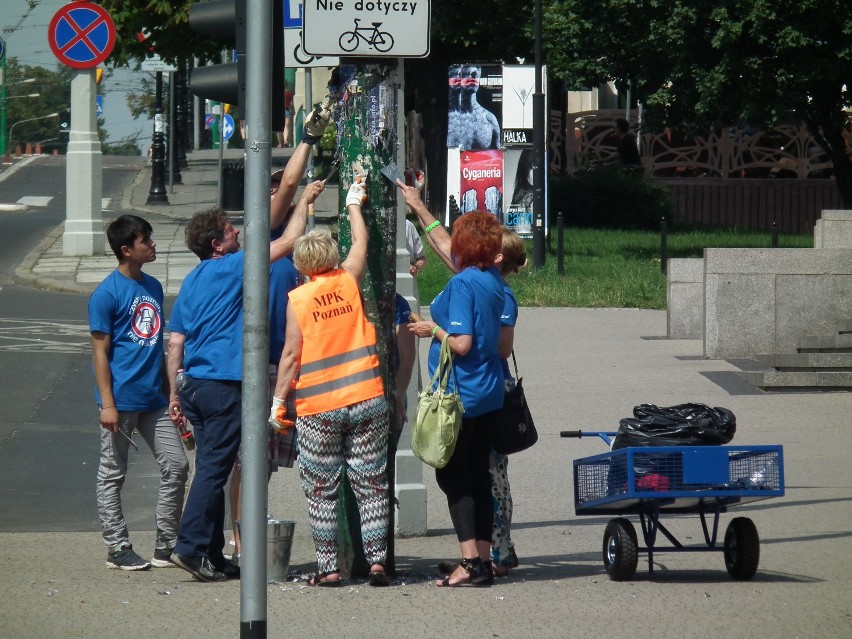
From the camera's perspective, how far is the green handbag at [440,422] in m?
6.32

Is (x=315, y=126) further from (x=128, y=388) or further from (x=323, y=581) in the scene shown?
(x=323, y=581)

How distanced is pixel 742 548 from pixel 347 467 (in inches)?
75.7

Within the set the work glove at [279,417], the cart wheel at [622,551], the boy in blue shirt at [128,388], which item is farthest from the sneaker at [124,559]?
the cart wheel at [622,551]

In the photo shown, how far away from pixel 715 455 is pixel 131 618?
2735 millimetres

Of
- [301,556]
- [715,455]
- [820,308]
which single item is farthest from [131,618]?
[820,308]

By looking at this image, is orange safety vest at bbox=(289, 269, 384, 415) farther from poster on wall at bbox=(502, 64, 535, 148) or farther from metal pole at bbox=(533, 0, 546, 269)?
poster on wall at bbox=(502, 64, 535, 148)

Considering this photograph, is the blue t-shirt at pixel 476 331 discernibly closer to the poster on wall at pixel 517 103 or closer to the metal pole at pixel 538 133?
the metal pole at pixel 538 133

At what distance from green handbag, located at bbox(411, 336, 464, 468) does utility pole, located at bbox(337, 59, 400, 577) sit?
36 cm

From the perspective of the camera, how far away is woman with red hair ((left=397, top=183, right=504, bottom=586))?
6.44 metres

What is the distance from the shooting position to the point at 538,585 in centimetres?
660

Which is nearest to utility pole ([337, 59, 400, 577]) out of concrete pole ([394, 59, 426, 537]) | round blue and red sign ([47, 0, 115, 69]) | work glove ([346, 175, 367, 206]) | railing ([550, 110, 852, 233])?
work glove ([346, 175, 367, 206])

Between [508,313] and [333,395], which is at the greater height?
[508,313]

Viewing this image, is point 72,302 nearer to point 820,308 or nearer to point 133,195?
point 820,308

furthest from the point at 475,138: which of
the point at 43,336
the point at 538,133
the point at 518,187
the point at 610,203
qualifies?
the point at 43,336
